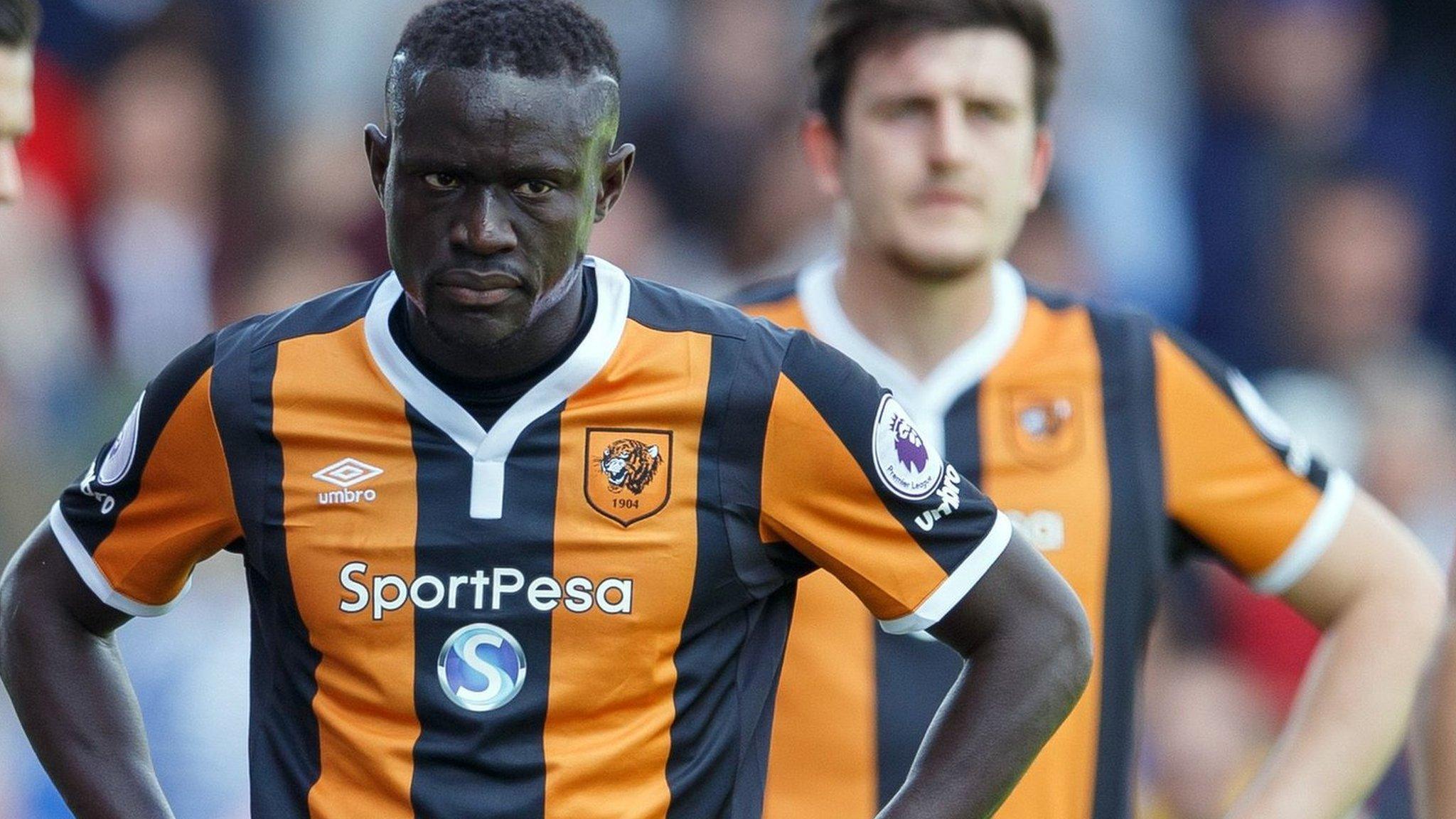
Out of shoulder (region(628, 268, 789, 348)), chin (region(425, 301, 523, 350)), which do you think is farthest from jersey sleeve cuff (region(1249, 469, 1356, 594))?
chin (region(425, 301, 523, 350))

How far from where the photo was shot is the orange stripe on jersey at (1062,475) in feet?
11.7

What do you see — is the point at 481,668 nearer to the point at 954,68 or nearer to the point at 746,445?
the point at 746,445

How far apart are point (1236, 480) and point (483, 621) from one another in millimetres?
1533

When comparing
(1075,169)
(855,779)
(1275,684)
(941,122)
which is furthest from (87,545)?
(1075,169)

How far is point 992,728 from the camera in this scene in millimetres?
2795

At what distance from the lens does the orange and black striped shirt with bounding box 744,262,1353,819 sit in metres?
3.58

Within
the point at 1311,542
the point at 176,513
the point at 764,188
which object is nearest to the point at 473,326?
the point at 176,513

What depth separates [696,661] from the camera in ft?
9.16

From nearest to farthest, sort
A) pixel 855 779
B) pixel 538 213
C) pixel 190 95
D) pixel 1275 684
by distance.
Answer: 1. pixel 538 213
2. pixel 855 779
3. pixel 1275 684
4. pixel 190 95

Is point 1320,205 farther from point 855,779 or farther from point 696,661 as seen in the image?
point 696,661

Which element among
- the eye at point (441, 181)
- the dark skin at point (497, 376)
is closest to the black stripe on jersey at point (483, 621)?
the dark skin at point (497, 376)

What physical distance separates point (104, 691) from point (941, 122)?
5.62 feet

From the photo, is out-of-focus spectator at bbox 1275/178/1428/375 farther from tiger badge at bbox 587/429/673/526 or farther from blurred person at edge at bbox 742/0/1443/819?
tiger badge at bbox 587/429/673/526

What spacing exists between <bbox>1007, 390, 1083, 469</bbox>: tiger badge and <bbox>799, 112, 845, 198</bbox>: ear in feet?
1.80
